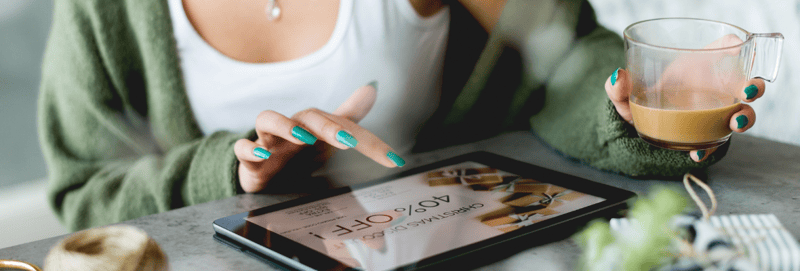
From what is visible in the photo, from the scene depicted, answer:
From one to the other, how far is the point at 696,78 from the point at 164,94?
62cm

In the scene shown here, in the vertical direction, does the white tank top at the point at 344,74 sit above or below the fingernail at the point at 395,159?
above

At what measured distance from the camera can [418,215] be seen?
1.31 feet

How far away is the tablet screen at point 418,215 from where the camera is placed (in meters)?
0.35

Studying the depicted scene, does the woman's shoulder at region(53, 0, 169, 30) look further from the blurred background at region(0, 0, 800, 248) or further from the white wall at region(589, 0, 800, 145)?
the white wall at region(589, 0, 800, 145)

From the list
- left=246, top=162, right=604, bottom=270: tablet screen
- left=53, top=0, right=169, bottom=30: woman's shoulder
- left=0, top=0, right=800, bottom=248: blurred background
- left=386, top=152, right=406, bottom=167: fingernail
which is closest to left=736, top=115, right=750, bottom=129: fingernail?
left=246, top=162, right=604, bottom=270: tablet screen

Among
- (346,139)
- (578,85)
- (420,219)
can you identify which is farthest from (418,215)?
(578,85)

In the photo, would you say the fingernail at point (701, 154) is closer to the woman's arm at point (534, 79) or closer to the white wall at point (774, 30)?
the woman's arm at point (534, 79)

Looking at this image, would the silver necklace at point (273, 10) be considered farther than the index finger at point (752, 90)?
Yes

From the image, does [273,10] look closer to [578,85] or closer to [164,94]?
[164,94]

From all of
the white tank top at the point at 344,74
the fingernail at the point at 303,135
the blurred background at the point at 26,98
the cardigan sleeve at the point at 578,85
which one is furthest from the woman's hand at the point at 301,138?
the blurred background at the point at 26,98

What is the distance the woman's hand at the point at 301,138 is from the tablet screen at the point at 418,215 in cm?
4

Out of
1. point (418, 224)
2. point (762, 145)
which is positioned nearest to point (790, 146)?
point (762, 145)

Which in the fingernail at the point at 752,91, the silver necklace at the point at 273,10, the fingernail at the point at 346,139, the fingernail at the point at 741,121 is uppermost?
Answer: the silver necklace at the point at 273,10

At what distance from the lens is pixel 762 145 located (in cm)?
60
